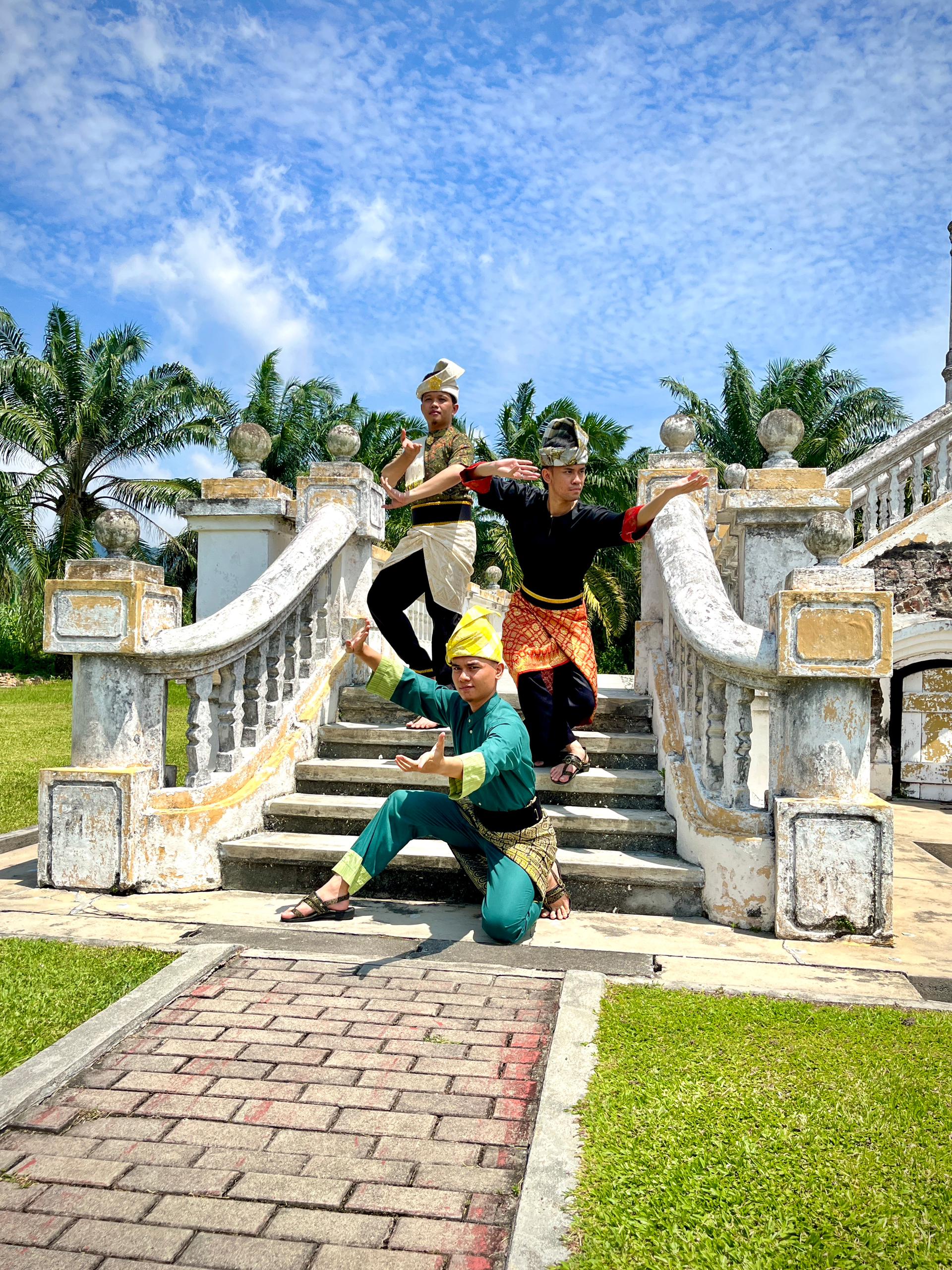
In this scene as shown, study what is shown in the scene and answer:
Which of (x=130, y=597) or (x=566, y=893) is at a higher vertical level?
(x=130, y=597)

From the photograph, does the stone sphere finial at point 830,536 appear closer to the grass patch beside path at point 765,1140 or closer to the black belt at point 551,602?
the black belt at point 551,602

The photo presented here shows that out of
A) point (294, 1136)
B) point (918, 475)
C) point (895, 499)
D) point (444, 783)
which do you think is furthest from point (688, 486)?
point (918, 475)

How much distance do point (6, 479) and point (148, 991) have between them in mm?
21312

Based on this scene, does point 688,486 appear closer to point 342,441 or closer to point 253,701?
point 253,701

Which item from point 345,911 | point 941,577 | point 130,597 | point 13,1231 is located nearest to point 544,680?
point 345,911

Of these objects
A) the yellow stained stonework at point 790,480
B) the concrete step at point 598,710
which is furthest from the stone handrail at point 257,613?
the yellow stained stonework at point 790,480

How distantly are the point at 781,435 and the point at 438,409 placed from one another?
204 cm

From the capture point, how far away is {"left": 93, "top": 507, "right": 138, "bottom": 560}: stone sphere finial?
4.76m

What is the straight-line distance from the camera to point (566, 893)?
4309 mm

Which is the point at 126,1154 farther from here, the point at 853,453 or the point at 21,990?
the point at 853,453

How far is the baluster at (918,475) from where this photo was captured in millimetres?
10734

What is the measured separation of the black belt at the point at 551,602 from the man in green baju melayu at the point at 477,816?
1031 mm

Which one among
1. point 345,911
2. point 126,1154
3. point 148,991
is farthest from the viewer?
point 345,911

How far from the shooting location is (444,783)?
5.20m
